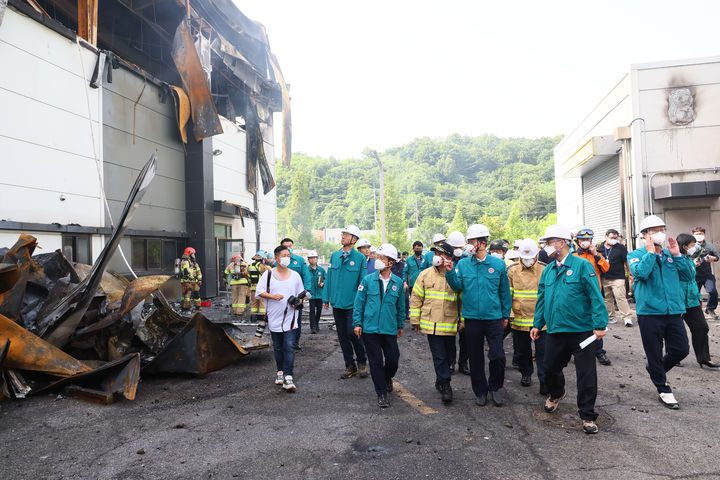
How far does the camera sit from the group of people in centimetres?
448

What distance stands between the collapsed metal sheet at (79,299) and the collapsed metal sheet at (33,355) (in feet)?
1.13

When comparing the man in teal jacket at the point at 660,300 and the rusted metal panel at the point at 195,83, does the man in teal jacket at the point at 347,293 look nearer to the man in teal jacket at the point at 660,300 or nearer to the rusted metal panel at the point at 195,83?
the man in teal jacket at the point at 660,300

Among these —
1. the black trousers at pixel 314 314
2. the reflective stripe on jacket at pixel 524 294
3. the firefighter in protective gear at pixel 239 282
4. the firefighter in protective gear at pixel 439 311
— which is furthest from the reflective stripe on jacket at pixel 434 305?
the firefighter in protective gear at pixel 239 282

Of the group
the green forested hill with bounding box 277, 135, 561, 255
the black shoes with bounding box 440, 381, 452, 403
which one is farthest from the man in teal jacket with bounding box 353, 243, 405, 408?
the green forested hill with bounding box 277, 135, 561, 255

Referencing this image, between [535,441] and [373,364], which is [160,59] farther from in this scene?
[535,441]

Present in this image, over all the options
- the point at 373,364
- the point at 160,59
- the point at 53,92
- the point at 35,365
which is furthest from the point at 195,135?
the point at 373,364

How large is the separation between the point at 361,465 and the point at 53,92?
10870 mm

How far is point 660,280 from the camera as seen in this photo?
516 centimetres

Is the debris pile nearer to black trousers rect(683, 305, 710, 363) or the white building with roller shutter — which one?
black trousers rect(683, 305, 710, 363)

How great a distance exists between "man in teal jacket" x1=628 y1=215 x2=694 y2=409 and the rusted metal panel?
43.4 ft

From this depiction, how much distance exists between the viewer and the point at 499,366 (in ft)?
16.7

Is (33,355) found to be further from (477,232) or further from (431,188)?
(431,188)

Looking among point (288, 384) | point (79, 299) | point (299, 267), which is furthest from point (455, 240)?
point (79, 299)

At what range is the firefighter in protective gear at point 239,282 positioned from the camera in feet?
38.3
